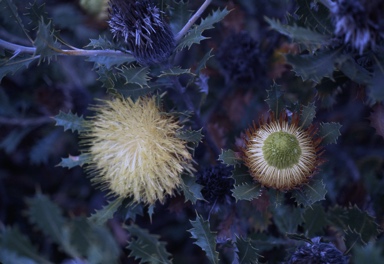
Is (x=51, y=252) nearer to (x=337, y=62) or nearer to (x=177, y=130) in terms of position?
(x=177, y=130)

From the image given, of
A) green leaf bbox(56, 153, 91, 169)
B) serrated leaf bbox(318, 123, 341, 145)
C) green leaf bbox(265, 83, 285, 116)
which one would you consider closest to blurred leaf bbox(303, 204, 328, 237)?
serrated leaf bbox(318, 123, 341, 145)

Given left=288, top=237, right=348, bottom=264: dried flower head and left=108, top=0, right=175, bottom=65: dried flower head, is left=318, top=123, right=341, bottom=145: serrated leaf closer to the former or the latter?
left=288, top=237, right=348, bottom=264: dried flower head

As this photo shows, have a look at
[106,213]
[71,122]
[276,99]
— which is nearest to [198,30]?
[276,99]

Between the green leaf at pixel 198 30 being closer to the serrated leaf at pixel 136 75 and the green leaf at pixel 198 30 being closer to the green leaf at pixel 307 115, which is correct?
the serrated leaf at pixel 136 75

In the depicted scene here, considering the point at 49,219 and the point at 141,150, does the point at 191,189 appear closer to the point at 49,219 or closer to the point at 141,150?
the point at 141,150

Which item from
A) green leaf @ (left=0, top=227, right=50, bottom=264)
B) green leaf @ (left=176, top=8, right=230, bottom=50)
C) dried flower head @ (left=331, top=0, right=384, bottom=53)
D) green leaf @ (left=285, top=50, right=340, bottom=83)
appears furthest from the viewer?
green leaf @ (left=176, top=8, right=230, bottom=50)

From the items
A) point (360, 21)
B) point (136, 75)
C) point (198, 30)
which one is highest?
point (360, 21)

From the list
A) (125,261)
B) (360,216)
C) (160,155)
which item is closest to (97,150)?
(160,155)
